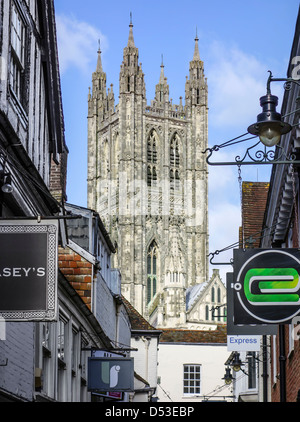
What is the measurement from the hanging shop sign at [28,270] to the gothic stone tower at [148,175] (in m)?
90.6

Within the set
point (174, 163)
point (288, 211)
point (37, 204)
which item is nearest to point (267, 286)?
point (37, 204)

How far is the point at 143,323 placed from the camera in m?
43.4

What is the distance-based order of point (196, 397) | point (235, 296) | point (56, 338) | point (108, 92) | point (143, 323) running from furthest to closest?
point (108, 92) → point (196, 397) → point (143, 323) → point (56, 338) → point (235, 296)

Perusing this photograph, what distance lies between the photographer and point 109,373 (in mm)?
19375

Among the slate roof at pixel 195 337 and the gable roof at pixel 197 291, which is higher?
the gable roof at pixel 197 291

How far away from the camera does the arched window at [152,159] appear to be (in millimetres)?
108625

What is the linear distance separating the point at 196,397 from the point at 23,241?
4916 centimetres

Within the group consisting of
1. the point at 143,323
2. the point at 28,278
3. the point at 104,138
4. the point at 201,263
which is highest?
the point at 104,138

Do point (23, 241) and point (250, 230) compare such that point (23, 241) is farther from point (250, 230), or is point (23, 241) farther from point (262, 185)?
point (262, 185)

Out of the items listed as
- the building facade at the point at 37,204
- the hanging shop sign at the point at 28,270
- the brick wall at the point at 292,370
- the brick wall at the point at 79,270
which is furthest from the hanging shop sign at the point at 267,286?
the brick wall at the point at 79,270

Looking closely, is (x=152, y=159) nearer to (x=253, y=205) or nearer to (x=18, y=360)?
(x=253, y=205)

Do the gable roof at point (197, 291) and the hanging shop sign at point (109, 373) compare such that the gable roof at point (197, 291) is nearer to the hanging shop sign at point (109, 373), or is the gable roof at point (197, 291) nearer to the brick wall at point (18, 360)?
the hanging shop sign at point (109, 373)

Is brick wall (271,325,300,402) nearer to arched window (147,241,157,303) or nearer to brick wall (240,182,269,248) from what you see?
brick wall (240,182,269,248)

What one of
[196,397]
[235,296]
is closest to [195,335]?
[196,397]
